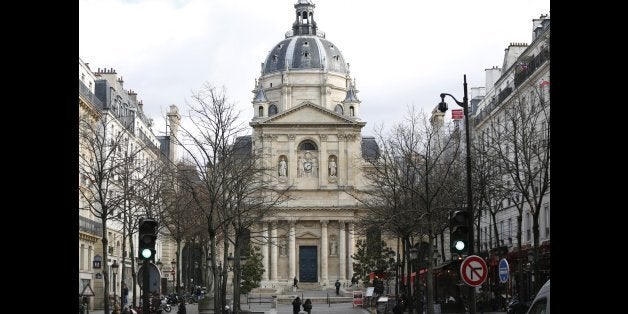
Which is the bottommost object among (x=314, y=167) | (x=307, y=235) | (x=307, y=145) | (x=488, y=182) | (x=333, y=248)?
(x=333, y=248)

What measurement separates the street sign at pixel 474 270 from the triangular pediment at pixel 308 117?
93839 millimetres

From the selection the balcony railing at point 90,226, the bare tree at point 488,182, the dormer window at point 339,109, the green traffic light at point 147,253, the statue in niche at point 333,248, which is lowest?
the green traffic light at point 147,253

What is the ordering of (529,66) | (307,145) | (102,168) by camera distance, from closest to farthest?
(102,168) → (529,66) → (307,145)

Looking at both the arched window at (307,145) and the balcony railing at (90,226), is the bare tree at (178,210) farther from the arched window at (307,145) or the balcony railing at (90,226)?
the arched window at (307,145)

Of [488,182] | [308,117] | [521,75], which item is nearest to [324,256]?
[308,117]

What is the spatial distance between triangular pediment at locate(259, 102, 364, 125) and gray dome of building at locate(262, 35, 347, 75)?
18.5 m

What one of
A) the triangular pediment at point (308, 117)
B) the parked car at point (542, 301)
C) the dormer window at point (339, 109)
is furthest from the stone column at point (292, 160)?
the parked car at point (542, 301)

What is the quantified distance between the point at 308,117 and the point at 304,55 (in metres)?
20.2

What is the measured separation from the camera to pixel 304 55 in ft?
437

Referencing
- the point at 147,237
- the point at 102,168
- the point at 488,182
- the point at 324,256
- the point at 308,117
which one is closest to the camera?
the point at 147,237

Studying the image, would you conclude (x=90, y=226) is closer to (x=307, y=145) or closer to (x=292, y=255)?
(x=292, y=255)

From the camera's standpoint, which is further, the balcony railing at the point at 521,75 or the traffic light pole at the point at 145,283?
the balcony railing at the point at 521,75

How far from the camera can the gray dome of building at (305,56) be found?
132875 millimetres
